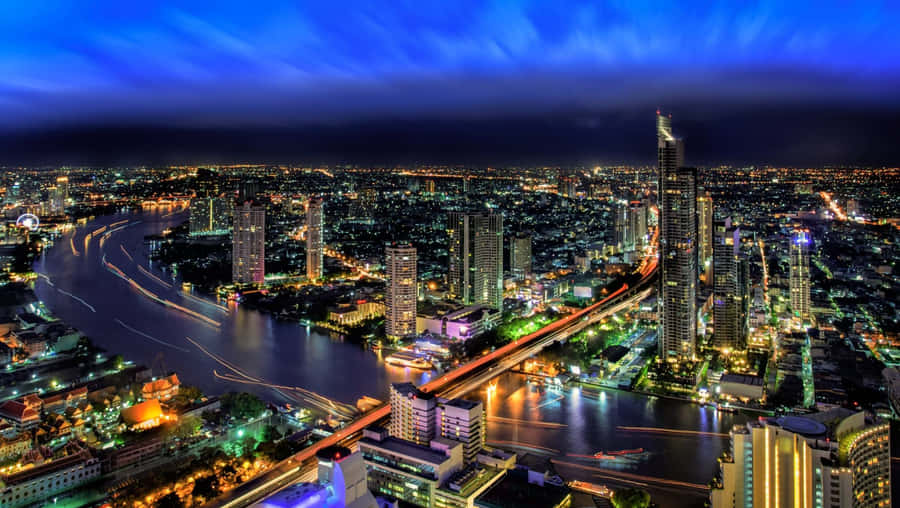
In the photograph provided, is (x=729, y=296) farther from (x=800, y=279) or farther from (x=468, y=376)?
(x=468, y=376)

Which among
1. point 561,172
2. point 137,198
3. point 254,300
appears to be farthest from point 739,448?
point 137,198

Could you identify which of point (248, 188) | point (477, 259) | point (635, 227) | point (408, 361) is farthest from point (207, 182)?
point (408, 361)

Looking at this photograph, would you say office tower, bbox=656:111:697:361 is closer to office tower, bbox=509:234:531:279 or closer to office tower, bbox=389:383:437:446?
office tower, bbox=389:383:437:446

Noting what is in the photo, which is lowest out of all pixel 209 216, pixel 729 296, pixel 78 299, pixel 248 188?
pixel 78 299

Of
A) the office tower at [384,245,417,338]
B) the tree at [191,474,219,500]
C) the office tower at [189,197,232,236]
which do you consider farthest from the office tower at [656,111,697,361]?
the office tower at [189,197,232,236]

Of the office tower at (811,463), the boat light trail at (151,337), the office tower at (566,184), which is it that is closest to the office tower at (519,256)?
the boat light trail at (151,337)

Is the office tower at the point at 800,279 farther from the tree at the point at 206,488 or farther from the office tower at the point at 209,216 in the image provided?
the office tower at the point at 209,216
